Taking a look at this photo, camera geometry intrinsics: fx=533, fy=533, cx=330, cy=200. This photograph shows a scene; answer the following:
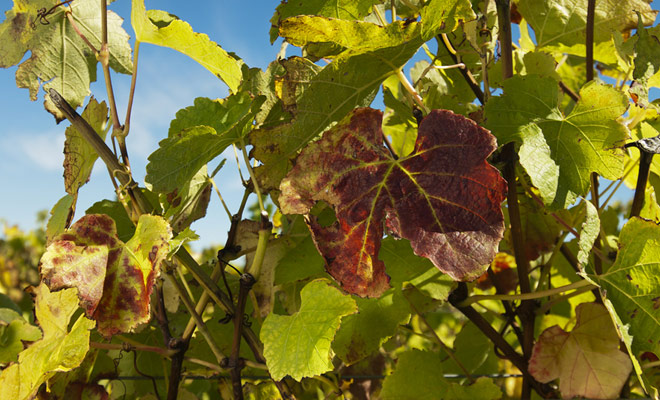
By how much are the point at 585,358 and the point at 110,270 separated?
0.71 m

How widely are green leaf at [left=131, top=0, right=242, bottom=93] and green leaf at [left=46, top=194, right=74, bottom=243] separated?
0.29 m

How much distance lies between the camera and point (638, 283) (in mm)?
714

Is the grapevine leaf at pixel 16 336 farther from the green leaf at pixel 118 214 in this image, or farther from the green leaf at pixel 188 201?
the green leaf at pixel 188 201

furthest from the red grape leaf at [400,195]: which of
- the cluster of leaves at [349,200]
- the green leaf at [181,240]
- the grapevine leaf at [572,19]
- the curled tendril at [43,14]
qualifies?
the curled tendril at [43,14]

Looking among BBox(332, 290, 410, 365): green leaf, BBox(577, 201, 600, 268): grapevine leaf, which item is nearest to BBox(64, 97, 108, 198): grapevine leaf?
BBox(332, 290, 410, 365): green leaf

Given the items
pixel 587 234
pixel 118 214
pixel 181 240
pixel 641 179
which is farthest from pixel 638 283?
pixel 118 214

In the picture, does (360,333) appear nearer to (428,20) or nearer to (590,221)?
(590,221)

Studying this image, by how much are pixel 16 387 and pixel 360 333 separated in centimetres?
55

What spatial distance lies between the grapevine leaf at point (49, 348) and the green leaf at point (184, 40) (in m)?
0.42

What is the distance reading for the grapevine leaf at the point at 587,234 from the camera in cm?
65

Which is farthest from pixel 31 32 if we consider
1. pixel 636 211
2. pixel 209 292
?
pixel 636 211

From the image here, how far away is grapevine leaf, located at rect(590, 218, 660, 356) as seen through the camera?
0.69 meters

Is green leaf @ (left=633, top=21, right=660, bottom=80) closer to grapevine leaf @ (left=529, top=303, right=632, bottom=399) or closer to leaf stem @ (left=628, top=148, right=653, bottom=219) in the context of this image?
leaf stem @ (left=628, top=148, right=653, bottom=219)

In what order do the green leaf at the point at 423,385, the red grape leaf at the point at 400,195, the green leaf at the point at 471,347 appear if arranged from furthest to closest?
the green leaf at the point at 471,347, the green leaf at the point at 423,385, the red grape leaf at the point at 400,195
